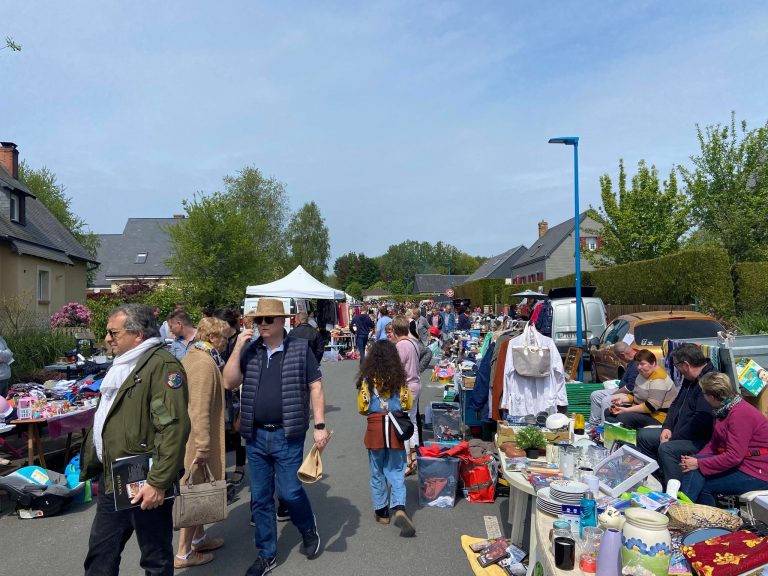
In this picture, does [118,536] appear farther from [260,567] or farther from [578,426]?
[578,426]

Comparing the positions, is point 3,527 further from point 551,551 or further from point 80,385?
point 551,551

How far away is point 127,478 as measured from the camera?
10.3 feet

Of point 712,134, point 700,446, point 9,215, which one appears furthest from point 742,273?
point 9,215

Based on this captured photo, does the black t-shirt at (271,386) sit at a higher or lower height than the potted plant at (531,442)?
higher

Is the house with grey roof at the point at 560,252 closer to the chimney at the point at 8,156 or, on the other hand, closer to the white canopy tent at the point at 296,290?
the white canopy tent at the point at 296,290

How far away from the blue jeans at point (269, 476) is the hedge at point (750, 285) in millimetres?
14488

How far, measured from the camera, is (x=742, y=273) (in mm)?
15445

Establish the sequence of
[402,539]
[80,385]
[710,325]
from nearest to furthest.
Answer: [402,539] < [80,385] < [710,325]

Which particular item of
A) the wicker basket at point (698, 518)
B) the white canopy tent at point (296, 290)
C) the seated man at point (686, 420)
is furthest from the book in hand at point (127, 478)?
the white canopy tent at point (296, 290)

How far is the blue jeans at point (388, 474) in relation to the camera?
519 centimetres

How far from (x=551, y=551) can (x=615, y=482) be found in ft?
3.74

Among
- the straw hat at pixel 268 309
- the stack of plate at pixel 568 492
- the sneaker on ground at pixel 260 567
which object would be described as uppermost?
the straw hat at pixel 268 309

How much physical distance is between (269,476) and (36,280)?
2234 centimetres

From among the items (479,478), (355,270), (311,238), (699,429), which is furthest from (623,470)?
(355,270)
